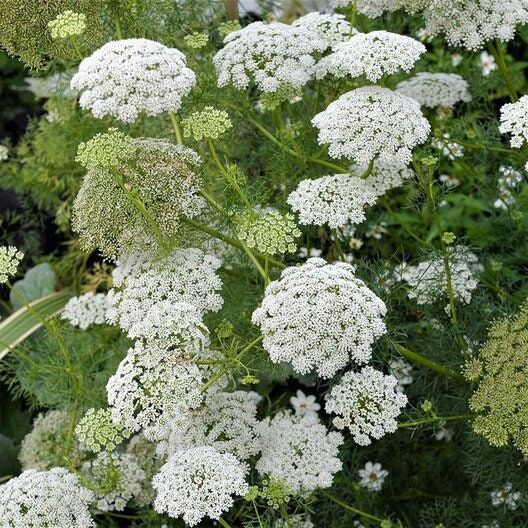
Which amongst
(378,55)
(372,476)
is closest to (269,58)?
(378,55)

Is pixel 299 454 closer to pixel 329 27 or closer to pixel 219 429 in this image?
pixel 219 429

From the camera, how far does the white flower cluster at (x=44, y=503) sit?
8.33 ft

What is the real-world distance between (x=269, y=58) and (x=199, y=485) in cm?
135

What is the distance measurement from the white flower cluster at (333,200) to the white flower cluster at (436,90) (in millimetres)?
711

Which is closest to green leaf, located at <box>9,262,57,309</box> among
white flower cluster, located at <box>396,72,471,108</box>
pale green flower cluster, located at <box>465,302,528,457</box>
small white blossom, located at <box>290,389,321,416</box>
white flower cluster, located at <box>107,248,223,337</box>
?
small white blossom, located at <box>290,389,321,416</box>

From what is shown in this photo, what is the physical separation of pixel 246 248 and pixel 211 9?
2022mm

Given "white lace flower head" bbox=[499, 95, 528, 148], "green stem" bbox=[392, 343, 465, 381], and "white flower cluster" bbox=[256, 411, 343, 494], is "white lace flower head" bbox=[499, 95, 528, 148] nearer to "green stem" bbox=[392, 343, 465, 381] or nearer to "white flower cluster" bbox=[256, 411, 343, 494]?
"green stem" bbox=[392, 343, 465, 381]

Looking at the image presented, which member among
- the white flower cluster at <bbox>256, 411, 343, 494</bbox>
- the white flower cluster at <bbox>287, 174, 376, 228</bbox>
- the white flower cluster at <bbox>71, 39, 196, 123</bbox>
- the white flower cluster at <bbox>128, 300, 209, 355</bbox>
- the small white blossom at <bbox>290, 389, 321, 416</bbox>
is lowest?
the small white blossom at <bbox>290, 389, 321, 416</bbox>

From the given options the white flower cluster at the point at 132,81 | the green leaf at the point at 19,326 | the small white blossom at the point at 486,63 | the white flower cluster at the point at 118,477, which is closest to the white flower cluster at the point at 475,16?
the white flower cluster at the point at 132,81

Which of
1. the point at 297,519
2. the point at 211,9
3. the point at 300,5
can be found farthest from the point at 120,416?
the point at 300,5

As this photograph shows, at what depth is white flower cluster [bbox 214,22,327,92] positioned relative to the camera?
2.86 meters

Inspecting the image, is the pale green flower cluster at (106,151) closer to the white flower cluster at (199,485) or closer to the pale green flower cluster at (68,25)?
the pale green flower cluster at (68,25)

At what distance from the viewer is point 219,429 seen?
270 centimetres

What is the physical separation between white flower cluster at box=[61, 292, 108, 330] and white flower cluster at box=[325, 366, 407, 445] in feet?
4.15
